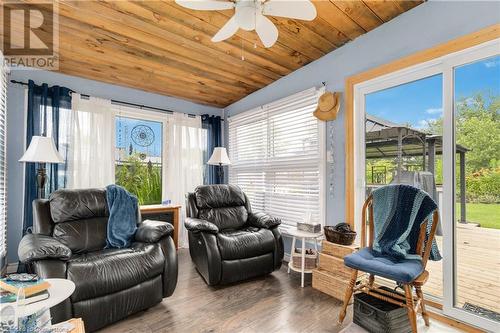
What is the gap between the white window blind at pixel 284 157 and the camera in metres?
3.01

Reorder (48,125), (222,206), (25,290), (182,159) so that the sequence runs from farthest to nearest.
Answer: (182,159) → (222,206) → (48,125) → (25,290)

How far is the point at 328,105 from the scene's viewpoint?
2686mm

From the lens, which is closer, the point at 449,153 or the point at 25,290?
the point at 25,290

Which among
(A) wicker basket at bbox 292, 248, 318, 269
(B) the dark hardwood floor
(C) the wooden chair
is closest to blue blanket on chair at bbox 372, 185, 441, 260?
(C) the wooden chair

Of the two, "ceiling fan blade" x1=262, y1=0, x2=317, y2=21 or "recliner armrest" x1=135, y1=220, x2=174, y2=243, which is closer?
"ceiling fan blade" x1=262, y1=0, x2=317, y2=21

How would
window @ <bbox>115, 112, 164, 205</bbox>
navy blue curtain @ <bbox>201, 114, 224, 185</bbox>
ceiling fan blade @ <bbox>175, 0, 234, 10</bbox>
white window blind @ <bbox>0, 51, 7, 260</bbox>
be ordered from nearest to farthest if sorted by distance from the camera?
ceiling fan blade @ <bbox>175, 0, 234, 10</bbox>, white window blind @ <bbox>0, 51, 7, 260</bbox>, window @ <bbox>115, 112, 164, 205</bbox>, navy blue curtain @ <bbox>201, 114, 224, 185</bbox>

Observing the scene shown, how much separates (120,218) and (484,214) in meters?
3.04

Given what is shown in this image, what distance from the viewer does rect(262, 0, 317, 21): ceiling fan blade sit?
155cm

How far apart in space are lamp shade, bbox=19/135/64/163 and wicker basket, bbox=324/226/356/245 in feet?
9.41

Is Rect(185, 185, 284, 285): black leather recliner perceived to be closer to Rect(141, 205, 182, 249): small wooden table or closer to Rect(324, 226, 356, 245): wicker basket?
Rect(324, 226, 356, 245): wicker basket

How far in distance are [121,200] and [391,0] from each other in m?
3.00

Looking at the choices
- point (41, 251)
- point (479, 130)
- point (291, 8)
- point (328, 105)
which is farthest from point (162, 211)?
point (479, 130)

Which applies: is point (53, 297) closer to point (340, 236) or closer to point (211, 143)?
point (340, 236)

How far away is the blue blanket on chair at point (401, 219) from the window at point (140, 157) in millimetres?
3211
